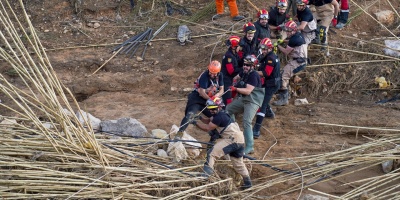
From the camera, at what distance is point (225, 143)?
7.27 metres

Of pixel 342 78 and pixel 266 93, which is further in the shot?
pixel 342 78

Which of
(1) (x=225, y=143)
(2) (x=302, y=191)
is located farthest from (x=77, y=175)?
(2) (x=302, y=191)

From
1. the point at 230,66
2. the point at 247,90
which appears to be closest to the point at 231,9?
the point at 230,66

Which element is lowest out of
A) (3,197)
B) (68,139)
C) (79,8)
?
(3,197)

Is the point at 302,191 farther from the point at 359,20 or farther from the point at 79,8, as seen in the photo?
the point at 79,8

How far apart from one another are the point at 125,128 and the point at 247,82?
6.04 ft

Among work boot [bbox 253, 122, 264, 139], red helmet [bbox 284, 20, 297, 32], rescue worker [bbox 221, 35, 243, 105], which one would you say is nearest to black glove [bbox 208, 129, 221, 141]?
rescue worker [bbox 221, 35, 243, 105]

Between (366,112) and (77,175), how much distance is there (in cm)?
509

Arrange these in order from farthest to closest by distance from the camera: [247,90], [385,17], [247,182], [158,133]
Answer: [385,17], [158,133], [247,90], [247,182]

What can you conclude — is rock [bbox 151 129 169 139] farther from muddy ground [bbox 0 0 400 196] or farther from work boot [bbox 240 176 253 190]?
work boot [bbox 240 176 253 190]

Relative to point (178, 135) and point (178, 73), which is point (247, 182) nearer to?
point (178, 135)

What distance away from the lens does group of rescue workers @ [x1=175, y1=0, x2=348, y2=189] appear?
7.34 metres

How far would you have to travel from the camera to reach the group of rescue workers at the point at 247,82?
734 cm

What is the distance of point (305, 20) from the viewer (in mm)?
9719
